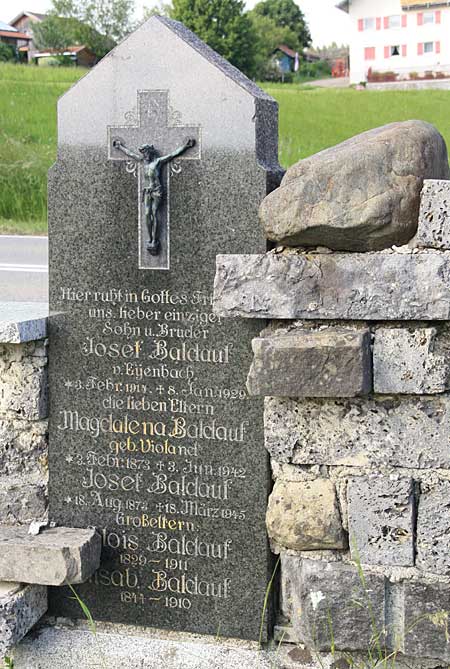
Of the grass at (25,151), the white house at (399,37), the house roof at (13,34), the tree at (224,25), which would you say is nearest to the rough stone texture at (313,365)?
the grass at (25,151)

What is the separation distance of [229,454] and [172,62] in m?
1.56

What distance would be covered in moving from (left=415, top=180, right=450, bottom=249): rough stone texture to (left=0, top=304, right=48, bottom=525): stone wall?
1601 millimetres

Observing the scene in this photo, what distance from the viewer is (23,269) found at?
8.71m

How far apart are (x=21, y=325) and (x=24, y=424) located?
0.51 meters

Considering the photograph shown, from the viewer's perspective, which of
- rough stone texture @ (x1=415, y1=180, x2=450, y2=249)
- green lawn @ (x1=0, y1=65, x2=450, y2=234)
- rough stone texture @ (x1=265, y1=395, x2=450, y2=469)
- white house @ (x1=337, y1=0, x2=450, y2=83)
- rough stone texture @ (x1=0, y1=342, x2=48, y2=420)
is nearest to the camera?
rough stone texture @ (x1=415, y1=180, x2=450, y2=249)

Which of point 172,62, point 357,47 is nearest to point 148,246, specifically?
point 172,62

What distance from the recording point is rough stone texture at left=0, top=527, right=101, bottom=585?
11.4 ft

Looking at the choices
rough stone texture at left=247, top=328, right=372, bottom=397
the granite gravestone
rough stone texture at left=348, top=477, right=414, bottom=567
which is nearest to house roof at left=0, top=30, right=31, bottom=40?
the granite gravestone

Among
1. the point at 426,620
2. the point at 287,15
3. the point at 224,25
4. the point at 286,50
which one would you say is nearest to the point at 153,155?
the point at 426,620

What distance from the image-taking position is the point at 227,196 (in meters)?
3.46

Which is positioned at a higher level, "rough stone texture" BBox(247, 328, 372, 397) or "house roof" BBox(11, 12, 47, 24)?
"house roof" BBox(11, 12, 47, 24)

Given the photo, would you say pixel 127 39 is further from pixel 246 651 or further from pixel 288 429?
pixel 246 651

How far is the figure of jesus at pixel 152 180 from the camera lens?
138 inches

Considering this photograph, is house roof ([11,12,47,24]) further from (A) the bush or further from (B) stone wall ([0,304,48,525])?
(B) stone wall ([0,304,48,525])
